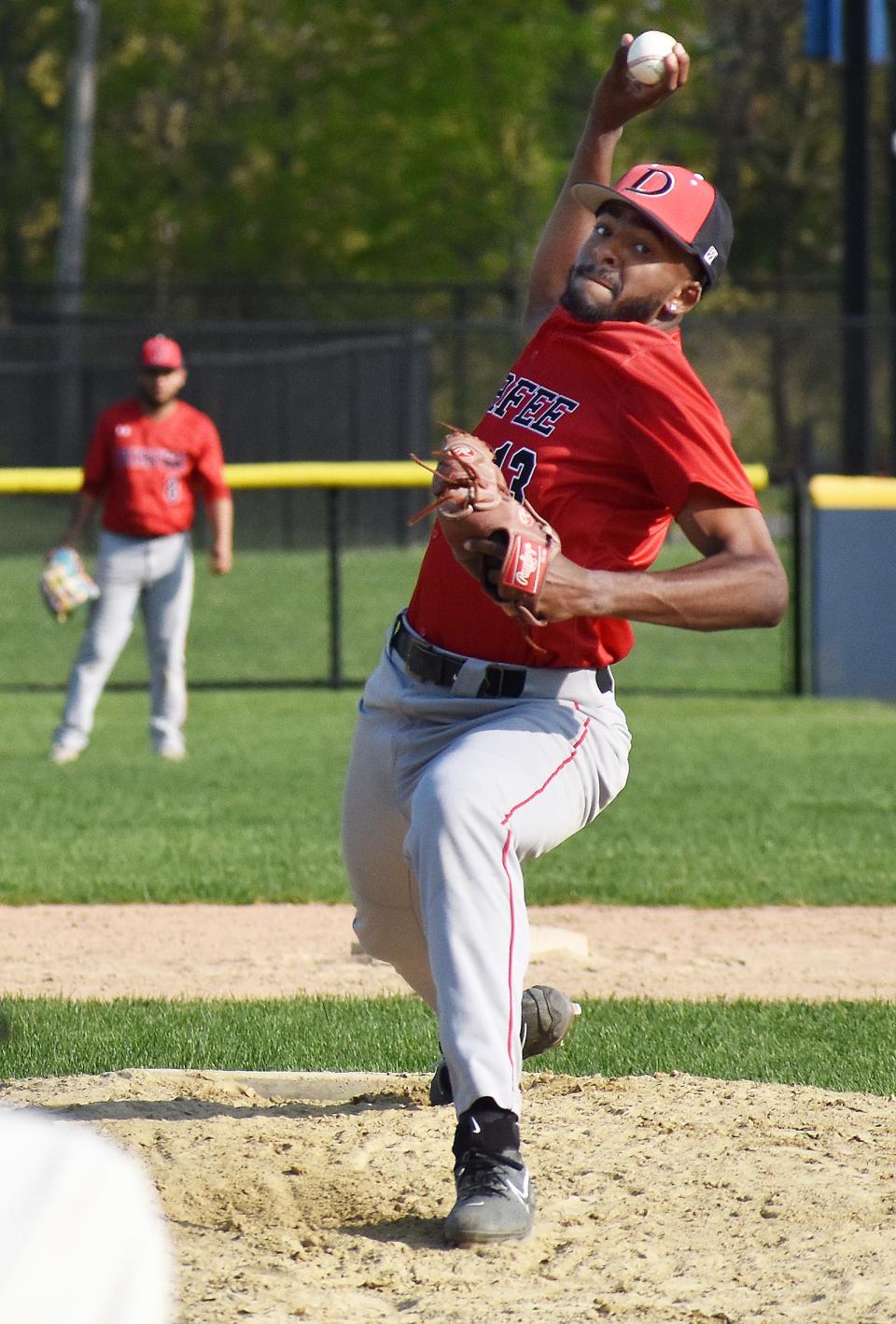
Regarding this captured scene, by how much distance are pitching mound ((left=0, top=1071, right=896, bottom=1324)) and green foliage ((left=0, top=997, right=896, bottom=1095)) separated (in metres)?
0.38

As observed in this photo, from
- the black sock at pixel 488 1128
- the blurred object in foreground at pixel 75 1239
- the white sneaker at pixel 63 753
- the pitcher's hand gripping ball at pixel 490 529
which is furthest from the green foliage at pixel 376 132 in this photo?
the blurred object in foreground at pixel 75 1239

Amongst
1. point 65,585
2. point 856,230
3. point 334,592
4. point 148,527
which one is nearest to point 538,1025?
point 148,527

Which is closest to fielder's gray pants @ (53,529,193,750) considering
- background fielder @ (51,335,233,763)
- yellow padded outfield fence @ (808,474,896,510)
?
background fielder @ (51,335,233,763)

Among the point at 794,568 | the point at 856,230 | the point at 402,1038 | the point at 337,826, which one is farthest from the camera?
the point at 856,230

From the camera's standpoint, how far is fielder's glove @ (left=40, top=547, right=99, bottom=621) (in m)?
10.4

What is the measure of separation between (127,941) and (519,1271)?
3.58 metres

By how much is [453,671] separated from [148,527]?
6.75 metres

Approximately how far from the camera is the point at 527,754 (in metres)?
3.67

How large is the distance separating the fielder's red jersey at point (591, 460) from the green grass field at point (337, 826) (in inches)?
63.9

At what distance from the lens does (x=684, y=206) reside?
12.5 ft

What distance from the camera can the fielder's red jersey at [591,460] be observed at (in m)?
3.65

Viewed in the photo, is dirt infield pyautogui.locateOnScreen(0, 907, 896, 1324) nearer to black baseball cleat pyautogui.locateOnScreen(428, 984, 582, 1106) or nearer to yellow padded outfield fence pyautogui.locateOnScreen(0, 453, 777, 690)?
black baseball cleat pyautogui.locateOnScreen(428, 984, 582, 1106)

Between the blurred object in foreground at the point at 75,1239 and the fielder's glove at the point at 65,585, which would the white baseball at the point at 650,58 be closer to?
the blurred object in foreground at the point at 75,1239

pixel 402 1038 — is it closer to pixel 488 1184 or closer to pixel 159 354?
pixel 488 1184
